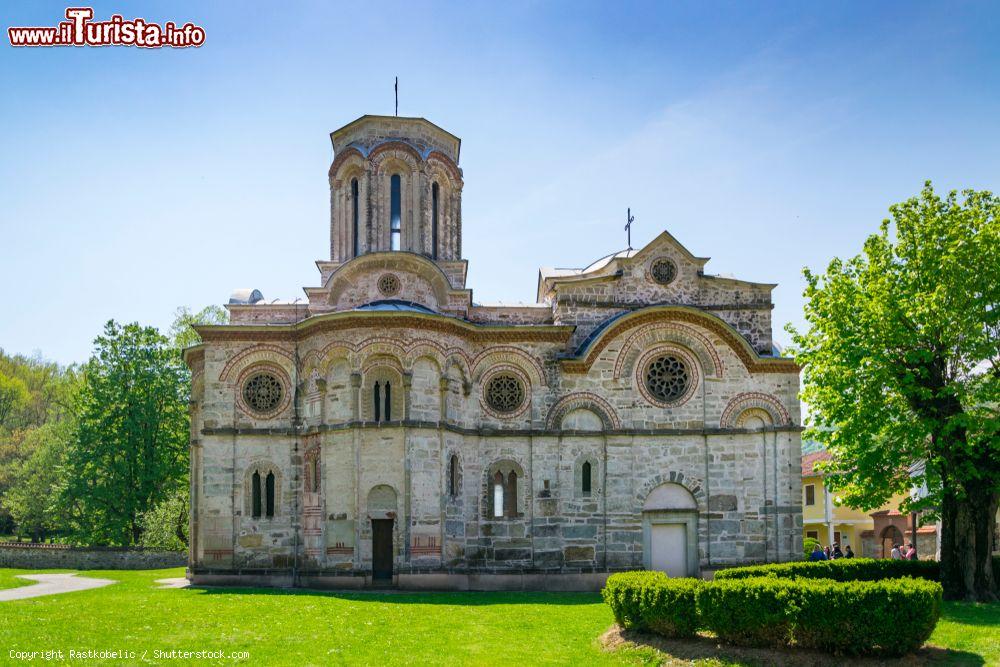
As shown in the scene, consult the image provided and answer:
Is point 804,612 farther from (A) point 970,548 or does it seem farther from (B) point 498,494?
(B) point 498,494

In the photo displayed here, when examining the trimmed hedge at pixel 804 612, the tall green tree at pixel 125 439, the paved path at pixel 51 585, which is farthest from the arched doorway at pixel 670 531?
the tall green tree at pixel 125 439

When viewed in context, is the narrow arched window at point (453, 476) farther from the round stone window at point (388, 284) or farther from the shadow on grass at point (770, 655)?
the shadow on grass at point (770, 655)

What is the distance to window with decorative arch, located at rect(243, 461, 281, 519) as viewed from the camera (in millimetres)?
21672

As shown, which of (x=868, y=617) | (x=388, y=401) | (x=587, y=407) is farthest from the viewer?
(x=587, y=407)

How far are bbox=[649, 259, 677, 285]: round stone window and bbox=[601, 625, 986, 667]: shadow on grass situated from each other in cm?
1240

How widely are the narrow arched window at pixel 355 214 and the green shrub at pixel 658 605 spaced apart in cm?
1393

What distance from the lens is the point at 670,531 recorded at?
22.1 meters

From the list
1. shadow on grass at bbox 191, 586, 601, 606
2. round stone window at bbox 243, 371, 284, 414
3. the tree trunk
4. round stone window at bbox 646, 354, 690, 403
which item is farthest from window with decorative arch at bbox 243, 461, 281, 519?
the tree trunk

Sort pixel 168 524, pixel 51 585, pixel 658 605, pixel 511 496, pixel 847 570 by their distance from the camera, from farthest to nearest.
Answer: pixel 168 524 → pixel 51 585 → pixel 511 496 → pixel 847 570 → pixel 658 605

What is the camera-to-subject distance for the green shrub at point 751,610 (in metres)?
11.3

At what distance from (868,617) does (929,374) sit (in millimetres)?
7251

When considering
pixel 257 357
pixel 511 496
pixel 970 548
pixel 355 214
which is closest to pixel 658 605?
pixel 970 548

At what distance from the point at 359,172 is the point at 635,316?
8.71m

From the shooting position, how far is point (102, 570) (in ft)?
96.8
